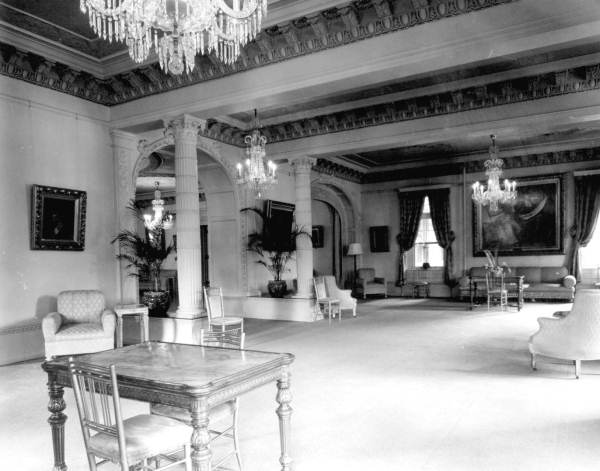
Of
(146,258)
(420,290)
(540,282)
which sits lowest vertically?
(420,290)

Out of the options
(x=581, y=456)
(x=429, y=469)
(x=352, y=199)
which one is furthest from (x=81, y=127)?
(x=352, y=199)

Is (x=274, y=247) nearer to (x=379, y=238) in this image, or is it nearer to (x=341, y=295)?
(x=341, y=295)

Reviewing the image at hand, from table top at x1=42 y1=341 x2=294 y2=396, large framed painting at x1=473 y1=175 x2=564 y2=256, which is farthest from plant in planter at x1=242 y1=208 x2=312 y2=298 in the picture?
table top at x1=42 y1=341 x2=294 y2=396

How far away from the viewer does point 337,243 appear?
16.0 m

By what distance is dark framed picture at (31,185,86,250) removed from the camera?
6.60 meters

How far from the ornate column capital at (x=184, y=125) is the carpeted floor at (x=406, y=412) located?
3498mm

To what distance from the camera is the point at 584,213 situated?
40.5ft

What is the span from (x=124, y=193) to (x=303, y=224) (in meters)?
3.92

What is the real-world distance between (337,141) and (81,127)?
4.82 meters

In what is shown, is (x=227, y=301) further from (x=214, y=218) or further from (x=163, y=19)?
(x=163, y=19)

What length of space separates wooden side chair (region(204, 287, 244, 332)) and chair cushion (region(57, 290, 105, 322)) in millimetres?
1478

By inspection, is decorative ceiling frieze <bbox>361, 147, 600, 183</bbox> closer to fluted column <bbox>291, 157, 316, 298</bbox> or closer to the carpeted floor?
fluted column <bbox>291, 157, 316, 298</bbox>

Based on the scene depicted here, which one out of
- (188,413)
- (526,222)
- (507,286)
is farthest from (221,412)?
(526,222)

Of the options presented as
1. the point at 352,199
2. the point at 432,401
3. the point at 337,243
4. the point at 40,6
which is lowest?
the point at 432,401
